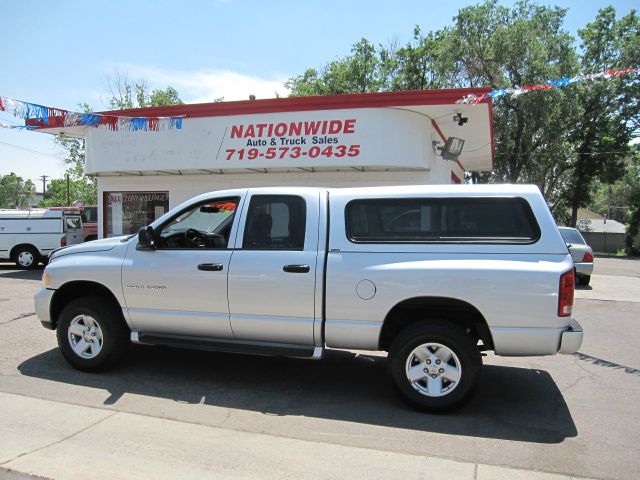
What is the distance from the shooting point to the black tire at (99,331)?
5.29 m

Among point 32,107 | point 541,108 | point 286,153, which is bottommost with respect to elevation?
point 286,153

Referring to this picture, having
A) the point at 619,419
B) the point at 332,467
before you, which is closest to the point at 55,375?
the point at 332,467

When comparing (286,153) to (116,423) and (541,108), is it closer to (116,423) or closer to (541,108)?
(116,423)

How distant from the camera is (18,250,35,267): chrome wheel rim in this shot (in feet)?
51.3

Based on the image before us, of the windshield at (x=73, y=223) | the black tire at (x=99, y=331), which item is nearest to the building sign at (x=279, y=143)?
the windshield at (x=73, y=223)

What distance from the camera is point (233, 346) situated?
4879 millimetres

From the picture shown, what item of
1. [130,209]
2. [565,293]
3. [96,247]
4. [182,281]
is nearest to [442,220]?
[565,293]

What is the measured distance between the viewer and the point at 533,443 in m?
3.97

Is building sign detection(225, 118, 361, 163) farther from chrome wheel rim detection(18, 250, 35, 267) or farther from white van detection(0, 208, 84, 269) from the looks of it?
chrome wheel rim detection(18, 250, 35, 267)

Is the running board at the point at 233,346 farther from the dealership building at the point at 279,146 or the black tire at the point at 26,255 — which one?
the black tire at the point at 26,255

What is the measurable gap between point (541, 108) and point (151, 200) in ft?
73.0

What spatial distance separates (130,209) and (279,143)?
5.31 metres

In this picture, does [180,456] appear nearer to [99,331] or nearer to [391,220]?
[99,331]

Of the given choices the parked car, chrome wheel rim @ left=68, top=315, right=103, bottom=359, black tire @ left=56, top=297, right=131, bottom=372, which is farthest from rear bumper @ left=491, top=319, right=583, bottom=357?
the parked car
